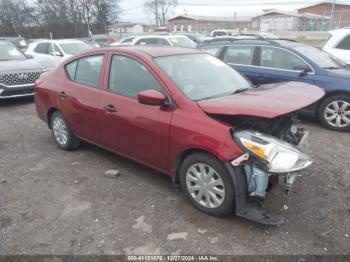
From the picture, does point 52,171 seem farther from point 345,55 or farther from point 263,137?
point 345,55

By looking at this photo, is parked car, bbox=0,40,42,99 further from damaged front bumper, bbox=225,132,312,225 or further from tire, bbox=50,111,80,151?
damaged front bumper, bbox=225,132,312,225

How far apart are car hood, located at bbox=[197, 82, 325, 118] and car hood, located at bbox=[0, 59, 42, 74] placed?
6650 mm

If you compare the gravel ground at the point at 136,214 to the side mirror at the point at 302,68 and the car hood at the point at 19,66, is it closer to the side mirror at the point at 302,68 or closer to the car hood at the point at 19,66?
the side mirror at the point at 302,68

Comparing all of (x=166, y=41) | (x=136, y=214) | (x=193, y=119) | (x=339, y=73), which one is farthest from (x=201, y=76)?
(x=166, y=41)

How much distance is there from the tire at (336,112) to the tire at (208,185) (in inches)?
151

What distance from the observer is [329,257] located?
9.37 ft

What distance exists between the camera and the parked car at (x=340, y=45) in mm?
8591

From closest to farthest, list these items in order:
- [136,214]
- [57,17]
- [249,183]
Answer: [249,183] < [136,214] < [57,17]

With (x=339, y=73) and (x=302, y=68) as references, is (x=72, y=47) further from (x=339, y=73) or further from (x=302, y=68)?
(x=339, y=73)

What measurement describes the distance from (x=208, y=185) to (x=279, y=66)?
4319mm

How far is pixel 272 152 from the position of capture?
9.73 feet

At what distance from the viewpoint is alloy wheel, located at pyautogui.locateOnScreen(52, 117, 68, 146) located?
5137mm

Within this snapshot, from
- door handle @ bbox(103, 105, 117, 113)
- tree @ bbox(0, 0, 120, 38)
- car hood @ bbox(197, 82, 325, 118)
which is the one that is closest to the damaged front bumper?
car hood @ bbox(197, 82, 325, 118)

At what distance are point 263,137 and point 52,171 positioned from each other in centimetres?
294
